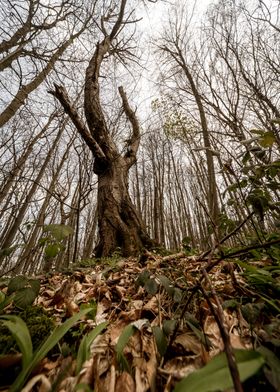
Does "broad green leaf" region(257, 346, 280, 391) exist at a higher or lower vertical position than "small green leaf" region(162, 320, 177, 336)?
lower

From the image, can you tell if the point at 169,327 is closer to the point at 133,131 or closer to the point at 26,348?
the point at 26,348

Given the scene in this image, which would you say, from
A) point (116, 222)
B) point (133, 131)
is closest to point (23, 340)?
point (116, 222)

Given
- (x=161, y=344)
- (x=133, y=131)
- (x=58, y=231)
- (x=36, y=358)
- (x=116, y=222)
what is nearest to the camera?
(x=36, y=358)

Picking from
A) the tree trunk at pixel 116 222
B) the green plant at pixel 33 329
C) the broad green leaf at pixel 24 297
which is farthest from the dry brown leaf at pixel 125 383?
the tree trunk at pixel 116 222

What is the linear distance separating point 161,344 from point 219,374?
1.02 feet

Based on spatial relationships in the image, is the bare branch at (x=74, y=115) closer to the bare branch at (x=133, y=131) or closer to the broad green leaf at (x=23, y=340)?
the bare branch at (x=133, y=131)

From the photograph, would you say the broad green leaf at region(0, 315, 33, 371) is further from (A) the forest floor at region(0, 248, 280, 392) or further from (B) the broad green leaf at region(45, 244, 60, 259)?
(B) the broad green leaf at region(45, 244, 60, 259)

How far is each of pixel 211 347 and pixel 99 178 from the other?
2637mm

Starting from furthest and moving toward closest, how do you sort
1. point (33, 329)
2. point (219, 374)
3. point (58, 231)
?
point (58, 231)
point (33, 329)
point (219, 374)

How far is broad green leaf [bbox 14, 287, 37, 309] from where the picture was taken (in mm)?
894

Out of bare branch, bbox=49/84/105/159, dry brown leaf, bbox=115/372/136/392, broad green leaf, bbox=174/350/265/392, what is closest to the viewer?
broad green leaf, bbox=174/350/265/392

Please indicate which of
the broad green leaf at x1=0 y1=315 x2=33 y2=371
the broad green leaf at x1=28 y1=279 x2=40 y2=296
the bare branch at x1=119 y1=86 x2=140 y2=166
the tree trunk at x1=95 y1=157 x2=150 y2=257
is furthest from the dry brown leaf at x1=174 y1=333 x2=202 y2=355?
the bare branch at x1=119 y1=86 x2=140 y2=166

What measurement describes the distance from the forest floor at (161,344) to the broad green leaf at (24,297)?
0.34 ft

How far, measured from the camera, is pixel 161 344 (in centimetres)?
71
